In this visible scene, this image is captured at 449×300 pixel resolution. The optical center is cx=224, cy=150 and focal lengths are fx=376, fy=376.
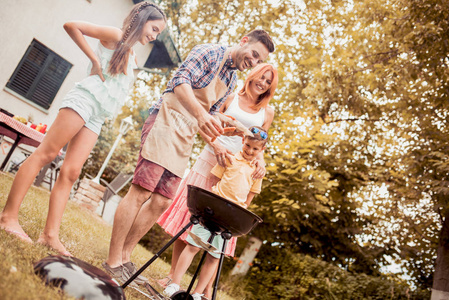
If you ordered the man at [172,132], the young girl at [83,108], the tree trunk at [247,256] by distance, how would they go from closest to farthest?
the young girl at [83,108]
the man at [172,132]
the tree trunk at [247,256]

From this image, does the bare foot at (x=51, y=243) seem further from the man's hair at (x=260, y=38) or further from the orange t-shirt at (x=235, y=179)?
the man's hair at (x=260, y=38)

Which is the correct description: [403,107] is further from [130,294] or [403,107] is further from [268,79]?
[130,294]

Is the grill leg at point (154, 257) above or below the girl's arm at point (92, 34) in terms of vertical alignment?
below

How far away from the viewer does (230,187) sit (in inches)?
115

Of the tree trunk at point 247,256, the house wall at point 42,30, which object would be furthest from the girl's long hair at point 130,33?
the house wall at point 42,30

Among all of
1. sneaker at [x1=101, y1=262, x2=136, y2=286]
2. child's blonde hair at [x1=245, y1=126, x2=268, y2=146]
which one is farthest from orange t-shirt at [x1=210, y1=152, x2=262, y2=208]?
sneaker at [x1=101, y1=262, x2=136, y2=286]

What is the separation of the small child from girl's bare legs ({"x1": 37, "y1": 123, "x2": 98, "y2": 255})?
0.92 meters

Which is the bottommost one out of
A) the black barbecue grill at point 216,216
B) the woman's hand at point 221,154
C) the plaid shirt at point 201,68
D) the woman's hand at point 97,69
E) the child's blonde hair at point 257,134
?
the black barbecue grill at point 216,216

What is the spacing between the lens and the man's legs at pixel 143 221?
271 centimetres

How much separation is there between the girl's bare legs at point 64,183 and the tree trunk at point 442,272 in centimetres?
649

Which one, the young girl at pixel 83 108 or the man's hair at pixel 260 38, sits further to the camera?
the man's hair at pixel 260 38

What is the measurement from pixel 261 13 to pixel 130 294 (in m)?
14.5

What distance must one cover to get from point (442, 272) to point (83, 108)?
6.86 m

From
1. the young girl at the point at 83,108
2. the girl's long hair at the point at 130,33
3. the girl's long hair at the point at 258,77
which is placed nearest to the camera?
the young girl at the point at 83,108
